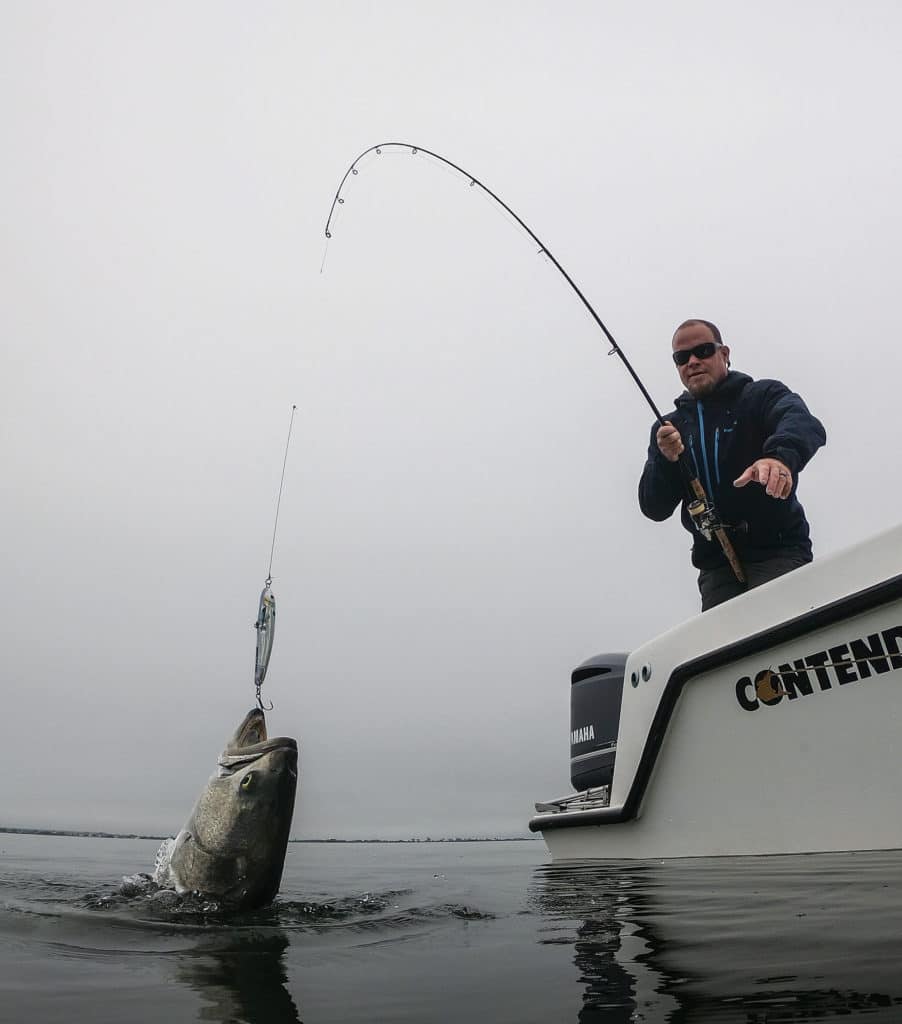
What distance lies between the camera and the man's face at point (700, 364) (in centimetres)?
479

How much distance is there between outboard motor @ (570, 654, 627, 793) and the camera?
5.36 m

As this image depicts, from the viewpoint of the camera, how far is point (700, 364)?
15.7 feet

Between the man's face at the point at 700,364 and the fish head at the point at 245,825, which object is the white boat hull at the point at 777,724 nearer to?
the man's face at the point at 700,364

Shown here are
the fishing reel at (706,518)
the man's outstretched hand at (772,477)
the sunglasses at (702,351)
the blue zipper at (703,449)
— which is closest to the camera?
the man's outstretched hand at (772,477)

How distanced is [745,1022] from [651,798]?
305 cm

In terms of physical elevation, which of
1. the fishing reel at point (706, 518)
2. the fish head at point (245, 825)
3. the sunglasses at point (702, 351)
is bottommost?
the fish head at point (245, 825)

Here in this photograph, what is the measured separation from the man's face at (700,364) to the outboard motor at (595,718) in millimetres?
1727

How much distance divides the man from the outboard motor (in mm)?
915

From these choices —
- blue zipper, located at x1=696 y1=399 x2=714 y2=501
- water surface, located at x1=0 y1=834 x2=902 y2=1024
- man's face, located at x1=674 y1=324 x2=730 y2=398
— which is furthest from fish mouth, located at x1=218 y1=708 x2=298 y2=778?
man's face, located at x1=674 y1=324 x2=730 y2=398

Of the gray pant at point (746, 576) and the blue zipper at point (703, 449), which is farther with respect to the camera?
the blue zipper at point (703, 449)

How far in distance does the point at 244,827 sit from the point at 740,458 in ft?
9.76

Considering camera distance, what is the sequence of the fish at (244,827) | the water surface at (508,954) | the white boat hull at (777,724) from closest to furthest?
the water surface at (508,954), the white boat hull at (777,724), the fish at (244,827)

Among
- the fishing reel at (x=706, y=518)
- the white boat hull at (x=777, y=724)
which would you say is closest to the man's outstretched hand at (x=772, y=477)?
the white boat hull at (x=777, y=724)

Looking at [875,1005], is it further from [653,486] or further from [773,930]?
[653,486]
